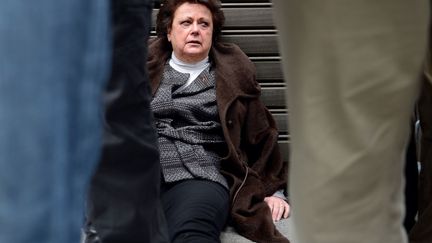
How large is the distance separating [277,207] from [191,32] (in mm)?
716

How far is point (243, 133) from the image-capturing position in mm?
2756

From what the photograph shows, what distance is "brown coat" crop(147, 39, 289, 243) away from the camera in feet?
8.41

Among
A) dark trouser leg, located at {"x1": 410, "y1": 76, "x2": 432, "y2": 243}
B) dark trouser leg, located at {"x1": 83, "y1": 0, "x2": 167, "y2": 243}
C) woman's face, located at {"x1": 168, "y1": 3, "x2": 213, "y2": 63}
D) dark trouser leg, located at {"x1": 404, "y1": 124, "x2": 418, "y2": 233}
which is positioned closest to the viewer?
dark trouser leg, located at {"x1": 83, "y1": 0, "x2": 167, "y2": 243}

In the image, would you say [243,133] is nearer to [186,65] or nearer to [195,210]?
[186,65]

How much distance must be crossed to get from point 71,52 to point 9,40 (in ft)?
0.22

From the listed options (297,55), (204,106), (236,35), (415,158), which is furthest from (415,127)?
(236,35)

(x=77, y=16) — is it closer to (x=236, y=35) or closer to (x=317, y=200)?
(x=317, y=200)

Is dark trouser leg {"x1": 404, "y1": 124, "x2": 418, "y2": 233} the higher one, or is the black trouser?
dark trouser leg {"x1": 404, "y1": 124, "x2": 418, "y2": 233}

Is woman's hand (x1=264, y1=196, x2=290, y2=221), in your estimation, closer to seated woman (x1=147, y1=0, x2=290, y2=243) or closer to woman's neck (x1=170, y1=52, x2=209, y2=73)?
seated woman (x1=147, y1=0, x2=290, y2=243)

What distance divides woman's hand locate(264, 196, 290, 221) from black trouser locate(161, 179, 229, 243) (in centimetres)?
18

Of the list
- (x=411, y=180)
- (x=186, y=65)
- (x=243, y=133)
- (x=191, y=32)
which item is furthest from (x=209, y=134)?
(x=411, y=180)

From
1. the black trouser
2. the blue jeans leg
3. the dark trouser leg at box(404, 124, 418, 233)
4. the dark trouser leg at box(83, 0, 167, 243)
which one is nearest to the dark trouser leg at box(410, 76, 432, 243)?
the dark trouser leg at box(404, 124, 418, 233)

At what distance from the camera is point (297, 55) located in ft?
3.11

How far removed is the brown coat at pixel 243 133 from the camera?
2.56m
